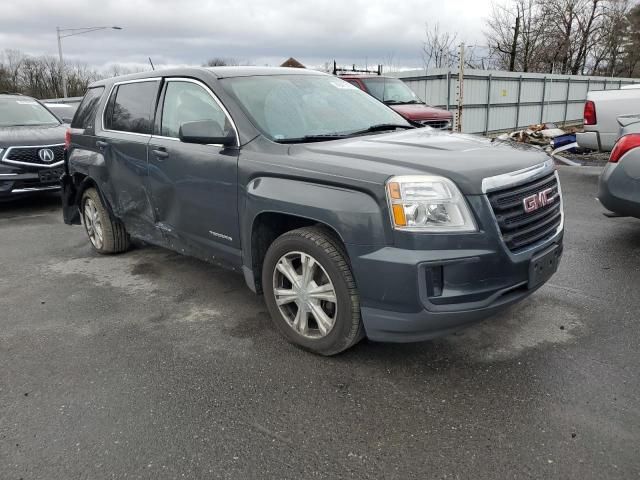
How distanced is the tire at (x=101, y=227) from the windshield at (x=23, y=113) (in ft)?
14.0

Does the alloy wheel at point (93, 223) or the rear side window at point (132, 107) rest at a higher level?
the rear side window at point (132, 107)

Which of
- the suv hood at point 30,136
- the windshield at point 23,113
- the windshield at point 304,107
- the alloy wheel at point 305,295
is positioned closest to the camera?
the alloy wheel at point 305,295

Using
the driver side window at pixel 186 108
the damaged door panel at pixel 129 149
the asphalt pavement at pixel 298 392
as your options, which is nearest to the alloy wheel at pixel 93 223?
the damaged door panel at pixel 129 149

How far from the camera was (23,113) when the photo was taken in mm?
9148

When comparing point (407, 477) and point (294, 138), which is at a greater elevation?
point (294, 138)

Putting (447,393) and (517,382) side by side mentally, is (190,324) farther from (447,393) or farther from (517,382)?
(517,382)

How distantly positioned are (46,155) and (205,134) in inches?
220

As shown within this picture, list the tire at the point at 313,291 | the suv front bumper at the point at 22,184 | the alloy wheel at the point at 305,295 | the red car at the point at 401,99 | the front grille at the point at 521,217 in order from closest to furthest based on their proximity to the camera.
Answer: the front grille at the point at 521,217 < the tire at the point at 313,291 < the alloy wheel at the point at 305,295 < the suv front bumper at the point at 22,184 < the red car at the point at 401,99

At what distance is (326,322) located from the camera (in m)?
3.15

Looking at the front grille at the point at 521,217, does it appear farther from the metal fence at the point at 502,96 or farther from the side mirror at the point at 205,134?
the metal fence at the point at 502,96

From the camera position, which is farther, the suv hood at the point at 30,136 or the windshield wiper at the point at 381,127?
the suv hood at the point at 30,136

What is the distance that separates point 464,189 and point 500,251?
0.38 m

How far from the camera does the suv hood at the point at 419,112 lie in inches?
428

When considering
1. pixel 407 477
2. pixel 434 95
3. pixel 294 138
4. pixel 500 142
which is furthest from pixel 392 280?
pixel 434 95
